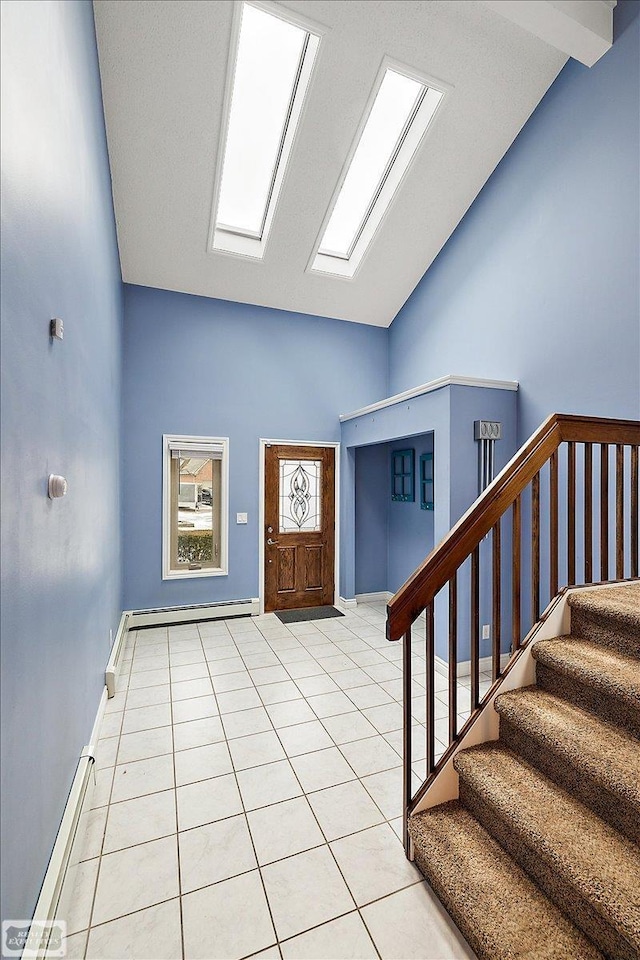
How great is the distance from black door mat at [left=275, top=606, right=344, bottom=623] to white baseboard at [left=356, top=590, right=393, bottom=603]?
450mm

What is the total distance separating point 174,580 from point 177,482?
3.69 feet

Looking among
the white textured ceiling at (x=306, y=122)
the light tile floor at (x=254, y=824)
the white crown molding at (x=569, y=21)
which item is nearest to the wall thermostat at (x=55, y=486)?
the light tile floor at (x=254, y=824)

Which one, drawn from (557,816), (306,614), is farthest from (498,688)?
(306,614)

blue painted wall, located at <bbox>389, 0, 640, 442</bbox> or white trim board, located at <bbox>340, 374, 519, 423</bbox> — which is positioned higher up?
blue painted wall, located at <bbox>389, 0, 640, 442</bbox>

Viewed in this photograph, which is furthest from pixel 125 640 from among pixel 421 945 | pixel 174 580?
pixel 421 945

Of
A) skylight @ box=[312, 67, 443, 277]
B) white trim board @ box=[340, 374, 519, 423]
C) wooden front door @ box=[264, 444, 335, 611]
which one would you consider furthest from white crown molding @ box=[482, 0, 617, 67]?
wooden front door @ box=[264, 444, 335, 611]

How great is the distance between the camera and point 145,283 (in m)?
4.79

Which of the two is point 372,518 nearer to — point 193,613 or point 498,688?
point 193,613

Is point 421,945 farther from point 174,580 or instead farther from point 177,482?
point 177,482

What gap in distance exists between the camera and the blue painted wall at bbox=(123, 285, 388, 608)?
479 cm

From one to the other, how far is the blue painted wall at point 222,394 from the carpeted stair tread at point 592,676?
3.76 metres

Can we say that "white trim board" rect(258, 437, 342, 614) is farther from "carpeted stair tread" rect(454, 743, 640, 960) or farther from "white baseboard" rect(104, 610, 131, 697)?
"carpeted stair tread" rect(454, 743, 640, 960)

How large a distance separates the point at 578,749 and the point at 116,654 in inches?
138

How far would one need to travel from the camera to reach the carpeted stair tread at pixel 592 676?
1570 mm
